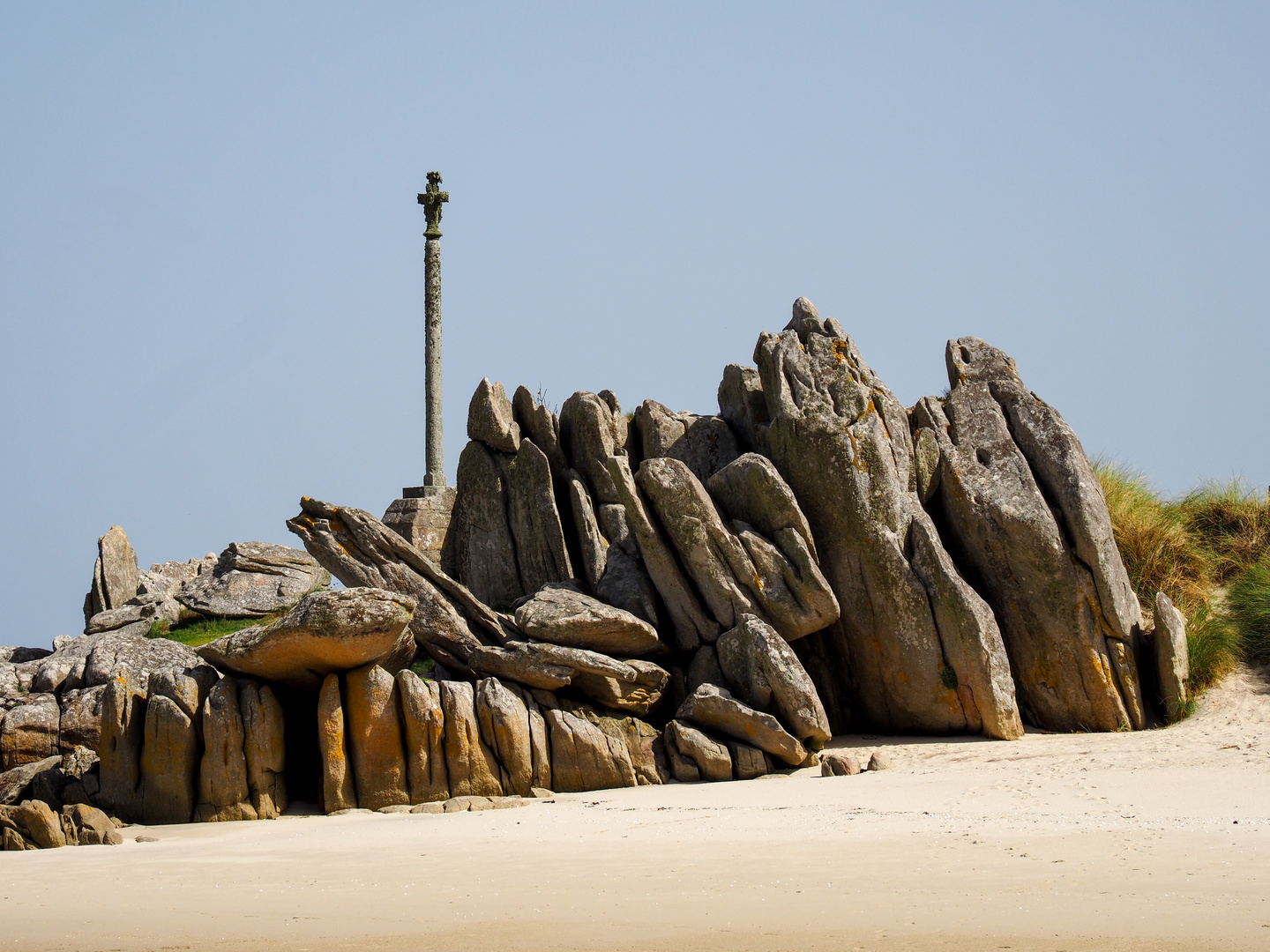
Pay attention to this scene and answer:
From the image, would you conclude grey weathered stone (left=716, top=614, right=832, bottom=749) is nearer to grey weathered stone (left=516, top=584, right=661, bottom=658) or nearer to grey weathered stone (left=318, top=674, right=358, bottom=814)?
grey weathered stone (left=516, top=584, right=661, bottom=658)

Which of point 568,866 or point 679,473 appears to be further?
point 679,473

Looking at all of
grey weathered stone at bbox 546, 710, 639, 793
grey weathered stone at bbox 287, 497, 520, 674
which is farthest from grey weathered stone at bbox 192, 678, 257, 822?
grey weathered stone at bbox 546, 710, 639, 793

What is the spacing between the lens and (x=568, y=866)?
7.67 meters

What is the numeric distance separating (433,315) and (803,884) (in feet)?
89.7

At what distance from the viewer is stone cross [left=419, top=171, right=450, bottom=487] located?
31.3 meters

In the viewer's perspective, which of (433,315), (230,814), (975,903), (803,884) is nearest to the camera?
(975,903)

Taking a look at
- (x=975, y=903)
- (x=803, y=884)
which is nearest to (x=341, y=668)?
(x=803, y=884)

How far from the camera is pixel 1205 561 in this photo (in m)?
16.3

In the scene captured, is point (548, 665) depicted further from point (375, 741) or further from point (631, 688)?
point (375, 741)

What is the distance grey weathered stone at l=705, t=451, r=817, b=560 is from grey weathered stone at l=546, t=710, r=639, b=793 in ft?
9.74

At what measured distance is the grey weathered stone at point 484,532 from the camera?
1646 centimetres

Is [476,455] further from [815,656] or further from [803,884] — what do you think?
[803,884]

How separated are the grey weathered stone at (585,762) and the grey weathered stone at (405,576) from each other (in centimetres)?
159

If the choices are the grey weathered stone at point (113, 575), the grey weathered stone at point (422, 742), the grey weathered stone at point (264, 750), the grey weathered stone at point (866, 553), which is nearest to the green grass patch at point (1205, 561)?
the grey weathered stone at point (866, 553)
